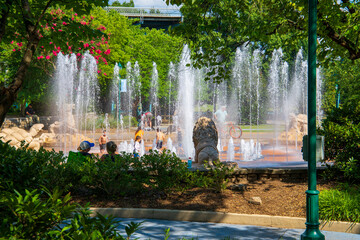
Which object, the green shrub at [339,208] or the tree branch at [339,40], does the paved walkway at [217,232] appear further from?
the tree branch at [339,40]

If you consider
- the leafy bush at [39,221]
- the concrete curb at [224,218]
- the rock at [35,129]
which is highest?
the rock at [35,129]

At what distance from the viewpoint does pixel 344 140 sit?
29.2 feet

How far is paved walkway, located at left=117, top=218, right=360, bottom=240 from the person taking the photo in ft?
20.4

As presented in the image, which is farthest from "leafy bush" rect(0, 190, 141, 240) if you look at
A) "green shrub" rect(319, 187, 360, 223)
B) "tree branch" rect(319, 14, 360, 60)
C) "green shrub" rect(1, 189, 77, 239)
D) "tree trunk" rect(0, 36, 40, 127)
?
"tree branch" rect(319, 14, 360, 60)

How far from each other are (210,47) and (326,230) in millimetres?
5834

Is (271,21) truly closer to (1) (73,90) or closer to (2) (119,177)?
(2) (119,177)

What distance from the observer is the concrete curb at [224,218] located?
21.7ft

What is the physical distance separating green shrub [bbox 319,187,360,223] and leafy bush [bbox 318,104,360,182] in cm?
156

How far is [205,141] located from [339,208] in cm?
487

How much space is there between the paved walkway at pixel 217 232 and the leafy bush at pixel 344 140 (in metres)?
2.55

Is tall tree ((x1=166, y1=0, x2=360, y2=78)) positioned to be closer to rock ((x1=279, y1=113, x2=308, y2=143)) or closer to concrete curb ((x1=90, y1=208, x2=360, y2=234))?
concrete curb ((x1=90, y1=208, x2=360, y2=234))

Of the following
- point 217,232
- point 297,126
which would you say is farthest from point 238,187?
point 297,126

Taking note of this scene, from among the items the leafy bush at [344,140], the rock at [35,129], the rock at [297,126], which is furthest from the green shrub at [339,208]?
the rock at [35,129]

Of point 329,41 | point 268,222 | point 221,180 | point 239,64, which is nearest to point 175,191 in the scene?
point 221,180
